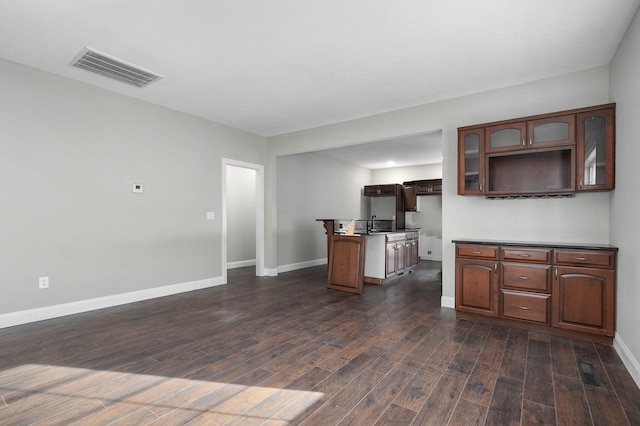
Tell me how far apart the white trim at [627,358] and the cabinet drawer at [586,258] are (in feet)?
2.00

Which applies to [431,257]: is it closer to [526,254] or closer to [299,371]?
[526,254]

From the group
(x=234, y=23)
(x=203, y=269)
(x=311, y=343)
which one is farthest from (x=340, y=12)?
(x=203, y=269)

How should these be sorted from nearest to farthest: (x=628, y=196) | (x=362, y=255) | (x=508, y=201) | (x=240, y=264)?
(x=628, y=196) → (x=508, y=201) → (x=362, y=255) → (x=240, y=264)

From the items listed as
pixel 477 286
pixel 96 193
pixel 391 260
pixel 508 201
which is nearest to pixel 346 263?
pixel 391 260

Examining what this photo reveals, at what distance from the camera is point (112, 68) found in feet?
11.0

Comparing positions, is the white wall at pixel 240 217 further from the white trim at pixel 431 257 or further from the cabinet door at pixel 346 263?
the white trim at pixel 431 257

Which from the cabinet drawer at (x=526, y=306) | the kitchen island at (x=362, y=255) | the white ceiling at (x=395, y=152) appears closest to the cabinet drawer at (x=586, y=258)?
the cabinet drawer at (x=526, y=306)

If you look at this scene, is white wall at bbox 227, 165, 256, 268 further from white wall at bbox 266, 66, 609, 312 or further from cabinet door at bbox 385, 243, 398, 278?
white wall at bbox 266, 66, 609, 312

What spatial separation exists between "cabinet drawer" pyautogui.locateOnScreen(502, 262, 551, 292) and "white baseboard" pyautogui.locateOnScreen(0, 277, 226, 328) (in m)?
4.23

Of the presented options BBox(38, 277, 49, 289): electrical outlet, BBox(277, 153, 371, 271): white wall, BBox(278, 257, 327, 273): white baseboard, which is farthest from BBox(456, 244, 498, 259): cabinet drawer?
BBox(38, 277, 49, 289): electrical outlet

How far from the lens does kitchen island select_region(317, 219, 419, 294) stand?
491cm

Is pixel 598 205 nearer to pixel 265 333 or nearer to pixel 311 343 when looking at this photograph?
pixel 311 343

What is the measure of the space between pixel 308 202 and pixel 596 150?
5.20 meters

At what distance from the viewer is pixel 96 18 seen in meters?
2.53
